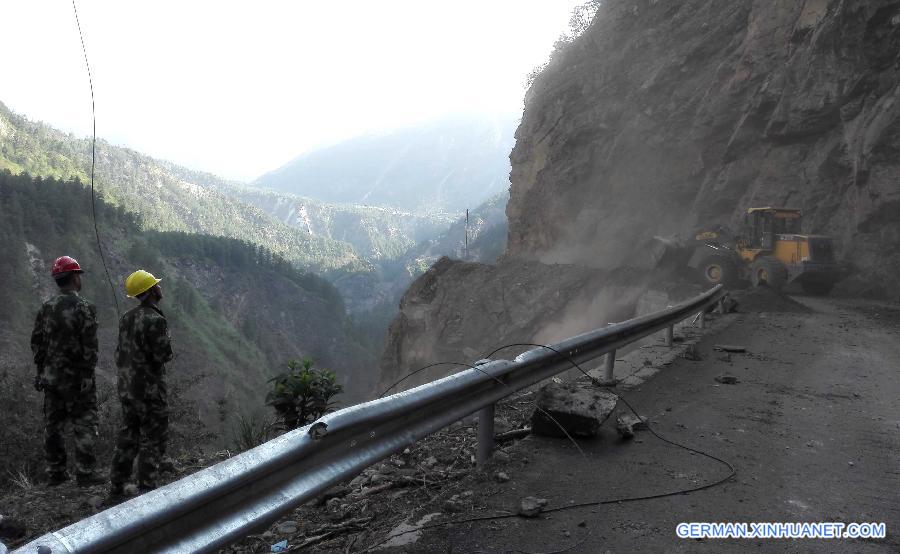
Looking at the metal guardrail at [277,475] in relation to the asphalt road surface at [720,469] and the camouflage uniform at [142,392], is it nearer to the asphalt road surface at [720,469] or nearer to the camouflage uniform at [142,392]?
the asphalt road surface at [720,469]

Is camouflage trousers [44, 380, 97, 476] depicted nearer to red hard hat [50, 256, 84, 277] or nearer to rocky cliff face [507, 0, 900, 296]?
red hard hat [50, 256, 84, 277]

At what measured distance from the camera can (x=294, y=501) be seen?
7.11ft

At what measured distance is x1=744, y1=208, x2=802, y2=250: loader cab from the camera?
20.8m

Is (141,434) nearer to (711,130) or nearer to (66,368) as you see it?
(66,368)

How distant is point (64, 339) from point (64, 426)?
3.16 feet

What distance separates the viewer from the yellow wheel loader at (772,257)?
1939 cm

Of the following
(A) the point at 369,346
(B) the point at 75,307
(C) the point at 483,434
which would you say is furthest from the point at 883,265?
(A) the point at 369,346

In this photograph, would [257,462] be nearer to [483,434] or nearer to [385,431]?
[385,431]

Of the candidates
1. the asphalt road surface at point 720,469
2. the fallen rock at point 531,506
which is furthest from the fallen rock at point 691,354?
the fallen rock at point 531,506

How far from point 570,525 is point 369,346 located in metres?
144

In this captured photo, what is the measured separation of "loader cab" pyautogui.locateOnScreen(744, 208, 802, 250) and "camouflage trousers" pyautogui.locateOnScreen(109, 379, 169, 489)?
20815 mm

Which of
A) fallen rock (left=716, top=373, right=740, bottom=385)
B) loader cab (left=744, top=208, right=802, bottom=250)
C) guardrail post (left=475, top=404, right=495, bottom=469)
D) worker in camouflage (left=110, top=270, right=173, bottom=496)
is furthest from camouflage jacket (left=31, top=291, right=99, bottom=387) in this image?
loader cab (left=744, top=208, right=802, bottom=250)

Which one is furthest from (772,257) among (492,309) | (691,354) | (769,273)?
(691,354)

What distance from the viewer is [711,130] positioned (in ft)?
100
